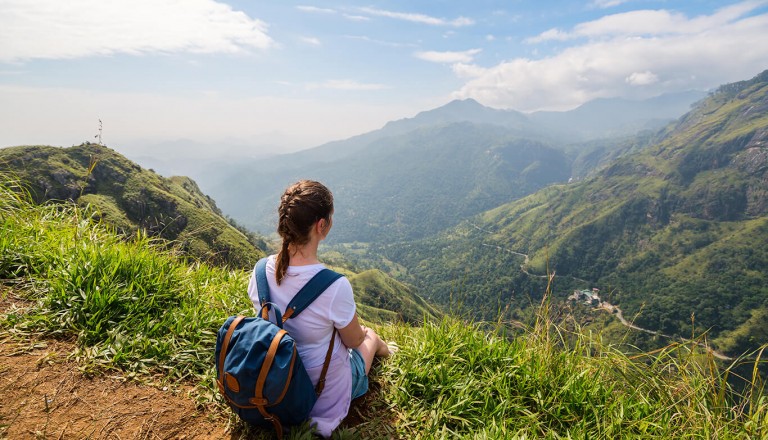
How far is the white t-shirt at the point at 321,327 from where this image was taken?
3025 millimetres

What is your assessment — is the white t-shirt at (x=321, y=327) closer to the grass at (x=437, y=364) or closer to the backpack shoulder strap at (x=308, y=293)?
the backpack shoulder strap at (x=308, y=293)

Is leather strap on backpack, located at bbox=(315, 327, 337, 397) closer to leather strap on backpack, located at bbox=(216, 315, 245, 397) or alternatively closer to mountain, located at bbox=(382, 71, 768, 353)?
leather strap on backpack, located at bbox=(216, 315, 245, 397)

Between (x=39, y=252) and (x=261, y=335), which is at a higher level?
(x=39, y=252)

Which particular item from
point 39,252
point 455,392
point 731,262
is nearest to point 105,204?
point 39,252

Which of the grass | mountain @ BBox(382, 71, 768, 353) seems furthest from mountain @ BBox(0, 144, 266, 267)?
the grass

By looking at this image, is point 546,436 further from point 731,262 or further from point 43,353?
point 731,262

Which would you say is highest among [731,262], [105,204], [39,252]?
[39,252]

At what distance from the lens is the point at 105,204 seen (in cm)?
7075

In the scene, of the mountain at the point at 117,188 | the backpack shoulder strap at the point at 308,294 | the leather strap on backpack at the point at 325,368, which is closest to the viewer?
the backpack shoulder strap at the point at 308,294

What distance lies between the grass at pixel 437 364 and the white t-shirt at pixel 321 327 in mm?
231

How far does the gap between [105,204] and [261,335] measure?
88.4 m

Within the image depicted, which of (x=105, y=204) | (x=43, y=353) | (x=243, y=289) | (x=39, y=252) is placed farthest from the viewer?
(x=105, y=204)

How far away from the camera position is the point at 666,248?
13925cm

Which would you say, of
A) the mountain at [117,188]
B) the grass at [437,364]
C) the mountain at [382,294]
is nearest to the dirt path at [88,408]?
the grass at [437,364]
